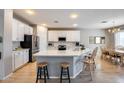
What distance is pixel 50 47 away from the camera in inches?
455

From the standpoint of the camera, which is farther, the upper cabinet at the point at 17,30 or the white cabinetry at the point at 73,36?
the white cabinetry at the point at 73,36

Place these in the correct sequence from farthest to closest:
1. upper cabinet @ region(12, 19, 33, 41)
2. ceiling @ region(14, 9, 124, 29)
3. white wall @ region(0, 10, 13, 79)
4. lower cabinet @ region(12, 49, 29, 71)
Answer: upper cabinet @ region(12, 19, 33, 41), lower cabinet @ region(12, 49, 29, 71), ceiling @ region(14, 9, 124, 29), white wall @ region(0, 10, 13, 79)

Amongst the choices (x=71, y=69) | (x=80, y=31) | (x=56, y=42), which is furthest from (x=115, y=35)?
(x=71, y=69)

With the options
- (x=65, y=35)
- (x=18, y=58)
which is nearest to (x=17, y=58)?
(x=18, y=58)

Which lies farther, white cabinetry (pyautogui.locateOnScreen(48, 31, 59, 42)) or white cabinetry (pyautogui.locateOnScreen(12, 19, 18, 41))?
white cabinetry (pyautogui.locateOnScreen(48, 31, 59, 42))

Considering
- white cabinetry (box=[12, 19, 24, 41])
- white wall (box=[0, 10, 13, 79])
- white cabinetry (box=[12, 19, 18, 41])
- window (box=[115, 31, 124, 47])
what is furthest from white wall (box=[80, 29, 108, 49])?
white wall (box=[0, 10, 13, 79])

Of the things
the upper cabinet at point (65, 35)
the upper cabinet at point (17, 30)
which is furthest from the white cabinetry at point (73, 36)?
the upper cabinet at point (17, 30)

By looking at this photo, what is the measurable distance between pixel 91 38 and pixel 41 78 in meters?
8.01

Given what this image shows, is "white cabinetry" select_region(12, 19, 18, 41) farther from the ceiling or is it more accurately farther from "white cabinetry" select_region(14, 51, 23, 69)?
"white cabinetry" select_region(14, 51, 23, 69)

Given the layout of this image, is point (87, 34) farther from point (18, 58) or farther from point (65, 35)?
point (18, 58)

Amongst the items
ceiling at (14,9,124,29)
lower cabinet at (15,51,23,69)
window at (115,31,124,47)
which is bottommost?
lower cabinet at (15,51,23,69)

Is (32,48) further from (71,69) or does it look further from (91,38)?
(91,38)

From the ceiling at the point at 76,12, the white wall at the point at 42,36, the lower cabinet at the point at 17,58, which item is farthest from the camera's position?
the white wall at the point at 42,36

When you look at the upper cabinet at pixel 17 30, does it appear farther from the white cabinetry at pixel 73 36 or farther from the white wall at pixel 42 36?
the white cabinetry at pixel 73 36
